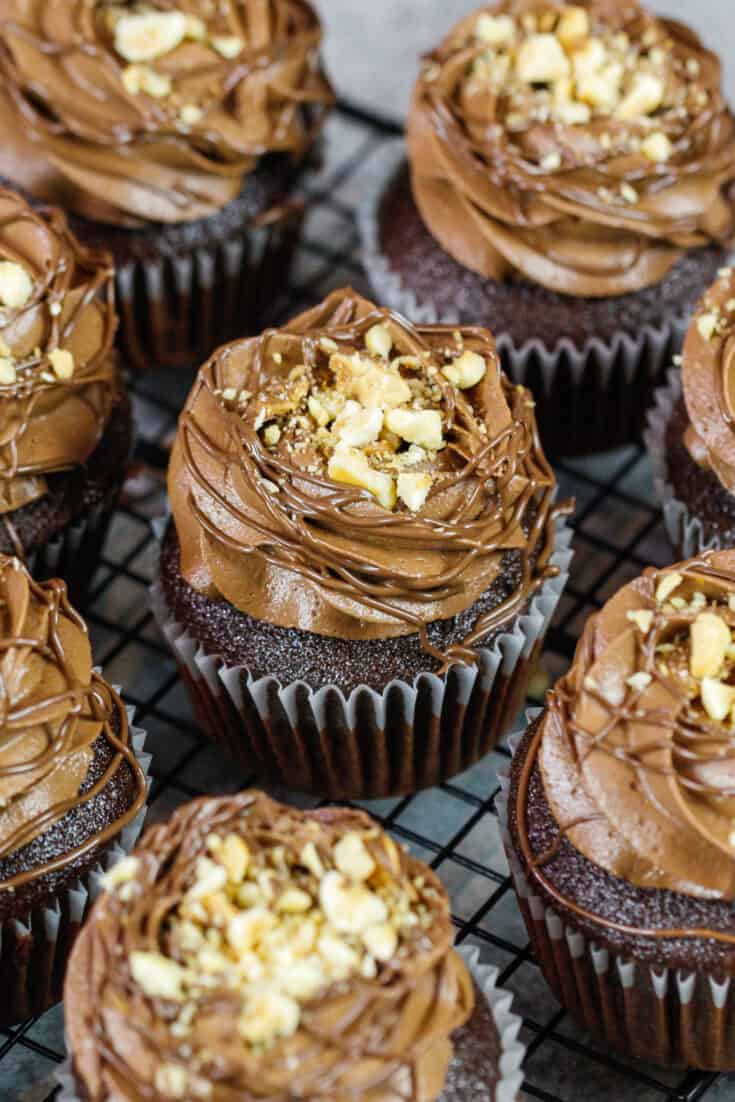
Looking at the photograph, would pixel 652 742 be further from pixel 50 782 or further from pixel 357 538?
pixel 50 782

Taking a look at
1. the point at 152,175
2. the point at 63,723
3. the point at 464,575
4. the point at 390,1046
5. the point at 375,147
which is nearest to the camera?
the point at 390,1046

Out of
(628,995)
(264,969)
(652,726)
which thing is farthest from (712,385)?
(264,969)

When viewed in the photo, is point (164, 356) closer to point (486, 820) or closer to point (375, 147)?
point (375, 147)

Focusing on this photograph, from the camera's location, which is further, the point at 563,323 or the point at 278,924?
the point at 563,323

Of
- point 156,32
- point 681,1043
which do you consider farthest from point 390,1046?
point 156,32

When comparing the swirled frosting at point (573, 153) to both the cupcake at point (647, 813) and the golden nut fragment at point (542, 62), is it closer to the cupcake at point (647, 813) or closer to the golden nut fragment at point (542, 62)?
the golden nut fragment at point (542, 62)

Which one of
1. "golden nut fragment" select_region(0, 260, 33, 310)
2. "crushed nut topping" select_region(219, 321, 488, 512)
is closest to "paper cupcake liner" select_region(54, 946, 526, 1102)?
"crushed nut topping" select_region(219, 321, 488, 512)
